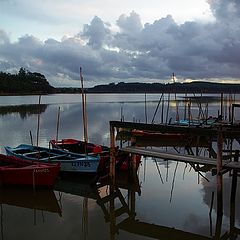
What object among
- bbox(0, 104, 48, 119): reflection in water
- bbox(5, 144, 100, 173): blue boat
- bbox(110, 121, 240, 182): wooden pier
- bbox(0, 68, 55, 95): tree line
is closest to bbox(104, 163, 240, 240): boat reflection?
bbox(110, 121, 240, 182): wooden pier

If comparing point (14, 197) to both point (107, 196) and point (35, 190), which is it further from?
point (107, 196)

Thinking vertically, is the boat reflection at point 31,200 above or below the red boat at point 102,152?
below

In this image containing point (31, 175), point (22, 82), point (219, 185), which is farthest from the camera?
point (22, 82)

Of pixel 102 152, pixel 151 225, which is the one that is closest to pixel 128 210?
pixel 151 225

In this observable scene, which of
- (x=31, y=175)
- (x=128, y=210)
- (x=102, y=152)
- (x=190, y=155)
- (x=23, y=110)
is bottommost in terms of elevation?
(x=23, y=110)

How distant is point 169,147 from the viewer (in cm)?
2731

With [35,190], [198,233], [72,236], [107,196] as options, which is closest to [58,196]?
[35,190]

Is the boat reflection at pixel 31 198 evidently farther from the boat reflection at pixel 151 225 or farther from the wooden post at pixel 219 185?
the wooden post at pixel 219 185

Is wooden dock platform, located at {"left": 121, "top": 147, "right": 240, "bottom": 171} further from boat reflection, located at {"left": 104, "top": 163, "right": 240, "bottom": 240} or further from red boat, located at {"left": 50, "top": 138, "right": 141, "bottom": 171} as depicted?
red boat, located at {"left": 50, "top": 138, "right": 141, "bottom": 171}

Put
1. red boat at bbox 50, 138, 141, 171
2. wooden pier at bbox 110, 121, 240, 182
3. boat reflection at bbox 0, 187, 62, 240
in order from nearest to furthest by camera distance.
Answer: wooden pier at bbox 110, 121, 240, 182 → boat reflection at bbox 0, 187, 62, 240 → red boat at bbox 50, 138, 141, 171

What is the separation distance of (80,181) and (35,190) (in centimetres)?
240

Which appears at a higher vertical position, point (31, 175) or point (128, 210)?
point (31, 175)

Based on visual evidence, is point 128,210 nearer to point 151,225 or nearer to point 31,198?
point 151,225

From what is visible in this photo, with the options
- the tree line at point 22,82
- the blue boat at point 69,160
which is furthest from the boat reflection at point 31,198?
the tree line at point 22,82
